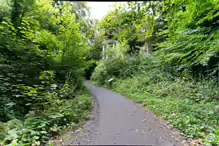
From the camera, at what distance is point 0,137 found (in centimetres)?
271

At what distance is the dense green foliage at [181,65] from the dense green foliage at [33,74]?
1.90 metres

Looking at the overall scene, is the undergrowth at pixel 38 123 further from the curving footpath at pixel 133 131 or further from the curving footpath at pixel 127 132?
the curving footpath at pixel 133 131

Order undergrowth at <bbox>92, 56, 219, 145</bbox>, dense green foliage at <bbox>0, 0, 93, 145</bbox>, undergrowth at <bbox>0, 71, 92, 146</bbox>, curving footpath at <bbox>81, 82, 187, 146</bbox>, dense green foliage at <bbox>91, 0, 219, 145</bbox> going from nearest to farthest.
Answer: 1. undergrowth at <bbox>0, 71, 92, 146</bbox>
2. curving footpath at <bbox>81, 82, 187, 146</bbox>
3. undergrowth at <bbox>92, 56, 219, 145</bbox>
4. dense green foliage at <bbox>0, 0, 93, 145</bbox>
5. dense green foliage at <bbox>91, 0, 219, 145</bbox>

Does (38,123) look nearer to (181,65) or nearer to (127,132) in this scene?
(127,132)

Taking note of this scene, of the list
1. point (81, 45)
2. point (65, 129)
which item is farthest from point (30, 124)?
point (81, 45)

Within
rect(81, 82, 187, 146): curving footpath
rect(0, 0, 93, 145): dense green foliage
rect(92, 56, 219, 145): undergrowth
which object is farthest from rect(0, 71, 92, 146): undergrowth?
rect(92, 56, 219, 145): undergrowth

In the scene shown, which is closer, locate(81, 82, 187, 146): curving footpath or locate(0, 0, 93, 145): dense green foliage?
locate(81, 82, 187, 146): curving footpath

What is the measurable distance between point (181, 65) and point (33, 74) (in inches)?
288

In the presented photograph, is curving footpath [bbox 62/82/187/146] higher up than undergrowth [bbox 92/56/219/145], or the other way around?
undergrowth [bbox 92/56/219/145]

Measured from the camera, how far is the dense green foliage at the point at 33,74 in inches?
128

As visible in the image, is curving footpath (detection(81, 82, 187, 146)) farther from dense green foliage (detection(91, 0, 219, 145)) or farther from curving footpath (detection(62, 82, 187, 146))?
dense green foliage (detection(91, 0, 219, 145))

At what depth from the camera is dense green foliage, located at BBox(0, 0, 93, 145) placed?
324 centimetres

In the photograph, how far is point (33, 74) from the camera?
5793mm

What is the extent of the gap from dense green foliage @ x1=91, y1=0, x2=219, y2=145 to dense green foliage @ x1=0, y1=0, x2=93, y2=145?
1904mm
